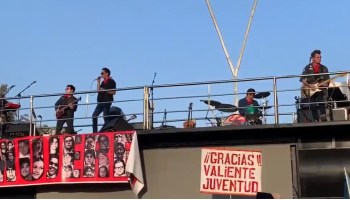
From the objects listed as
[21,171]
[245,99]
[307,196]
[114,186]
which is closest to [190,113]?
[245,99]

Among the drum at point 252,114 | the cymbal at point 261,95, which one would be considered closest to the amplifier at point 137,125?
the drum at point 252,114

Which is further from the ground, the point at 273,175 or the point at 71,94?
the point at 71,94

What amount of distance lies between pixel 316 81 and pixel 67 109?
5.79 m

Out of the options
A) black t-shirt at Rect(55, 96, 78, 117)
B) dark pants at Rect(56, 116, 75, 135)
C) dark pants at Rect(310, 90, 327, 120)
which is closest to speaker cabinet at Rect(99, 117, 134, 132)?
dark pants at Rect(56, 116, 75, 135)

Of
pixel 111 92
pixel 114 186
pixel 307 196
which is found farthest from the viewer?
pixel 111 92

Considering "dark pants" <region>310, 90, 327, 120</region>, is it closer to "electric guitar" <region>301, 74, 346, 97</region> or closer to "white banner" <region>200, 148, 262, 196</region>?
"electric guitar" <region>301, 74, 346, 97</region>

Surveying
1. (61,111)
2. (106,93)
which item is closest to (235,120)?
(106,93)

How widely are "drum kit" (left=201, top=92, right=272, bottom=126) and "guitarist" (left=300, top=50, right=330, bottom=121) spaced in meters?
0.90

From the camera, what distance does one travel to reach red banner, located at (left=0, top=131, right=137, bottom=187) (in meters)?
12.9

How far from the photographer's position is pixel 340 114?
482 inches

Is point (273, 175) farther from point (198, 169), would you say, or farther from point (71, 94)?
point (71, 94)

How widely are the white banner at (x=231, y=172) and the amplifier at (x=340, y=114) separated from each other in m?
1.72

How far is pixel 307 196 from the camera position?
1223 centimetres

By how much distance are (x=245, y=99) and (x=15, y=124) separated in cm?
558
